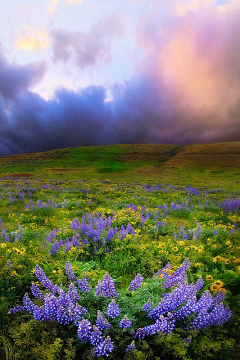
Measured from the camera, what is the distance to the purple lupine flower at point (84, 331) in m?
2.65

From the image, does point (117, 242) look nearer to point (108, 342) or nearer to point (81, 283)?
point (81, 283)

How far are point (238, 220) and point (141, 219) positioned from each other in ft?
12.2

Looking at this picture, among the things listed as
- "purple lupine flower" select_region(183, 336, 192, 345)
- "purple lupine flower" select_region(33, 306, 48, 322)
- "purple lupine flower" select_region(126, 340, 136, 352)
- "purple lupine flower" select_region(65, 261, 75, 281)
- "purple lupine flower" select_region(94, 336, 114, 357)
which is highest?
"purple lupine flower" select_region(65, 261, 75, 281)

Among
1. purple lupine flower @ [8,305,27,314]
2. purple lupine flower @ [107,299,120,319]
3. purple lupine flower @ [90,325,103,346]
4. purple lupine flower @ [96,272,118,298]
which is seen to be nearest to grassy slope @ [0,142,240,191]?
purple lupine flower @ [96,272,118,298]

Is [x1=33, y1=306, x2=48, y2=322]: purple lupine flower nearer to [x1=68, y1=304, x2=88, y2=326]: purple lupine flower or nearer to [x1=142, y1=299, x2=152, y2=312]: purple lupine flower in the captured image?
[x1=68, y1=304, x2=88, y2=326]: purple lupine flower

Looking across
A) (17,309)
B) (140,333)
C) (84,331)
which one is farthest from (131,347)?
(17,309)

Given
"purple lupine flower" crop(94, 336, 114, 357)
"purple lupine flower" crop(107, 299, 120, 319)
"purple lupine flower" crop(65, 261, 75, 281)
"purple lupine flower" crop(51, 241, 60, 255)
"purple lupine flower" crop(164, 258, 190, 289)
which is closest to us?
"purple lupine flower" crop(94, 336, 114, 357)

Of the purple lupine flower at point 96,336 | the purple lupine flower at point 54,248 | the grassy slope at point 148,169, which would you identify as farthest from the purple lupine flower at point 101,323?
the grassy slope at point 148,169

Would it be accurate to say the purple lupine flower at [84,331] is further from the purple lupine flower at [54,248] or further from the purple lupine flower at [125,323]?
the purple lupine flower at [54,248]

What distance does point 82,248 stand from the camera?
5.90m

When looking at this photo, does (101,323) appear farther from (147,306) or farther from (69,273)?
(69,273)

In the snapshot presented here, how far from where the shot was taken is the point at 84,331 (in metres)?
2.69

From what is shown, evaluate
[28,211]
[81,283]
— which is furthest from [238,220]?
[28,211]

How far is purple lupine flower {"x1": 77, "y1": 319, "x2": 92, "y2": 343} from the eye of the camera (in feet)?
8.70
